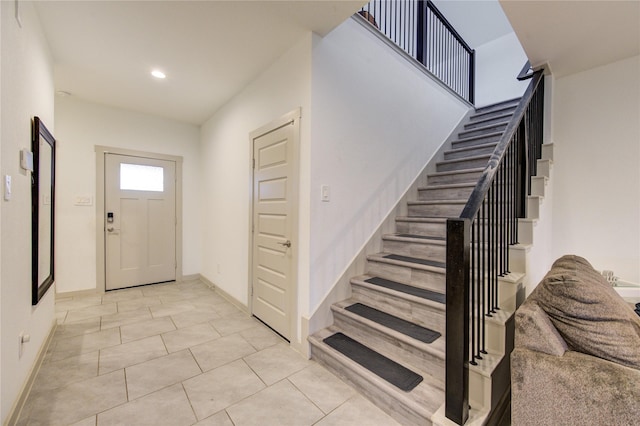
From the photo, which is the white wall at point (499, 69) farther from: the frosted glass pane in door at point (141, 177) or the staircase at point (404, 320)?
the frosted glass pane in door at point (141, 177)

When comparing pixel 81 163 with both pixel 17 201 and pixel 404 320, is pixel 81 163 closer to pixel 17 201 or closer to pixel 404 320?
pixel 17 201

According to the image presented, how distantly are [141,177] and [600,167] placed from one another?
18.1 ft

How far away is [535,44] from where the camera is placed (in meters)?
2.25

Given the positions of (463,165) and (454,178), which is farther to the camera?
(463,165)

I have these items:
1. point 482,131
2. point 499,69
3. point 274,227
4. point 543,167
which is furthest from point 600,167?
point 499,69

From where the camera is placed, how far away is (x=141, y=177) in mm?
4262

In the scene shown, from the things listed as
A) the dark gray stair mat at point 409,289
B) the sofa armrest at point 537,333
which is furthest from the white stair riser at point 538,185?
the sofa armrest at point 537,333

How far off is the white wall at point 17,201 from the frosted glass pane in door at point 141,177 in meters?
1.99

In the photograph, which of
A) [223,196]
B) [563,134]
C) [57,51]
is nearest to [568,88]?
[563,134]

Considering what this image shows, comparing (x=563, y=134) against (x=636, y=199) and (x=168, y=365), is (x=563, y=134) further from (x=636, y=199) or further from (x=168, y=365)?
(x=168, y=365)

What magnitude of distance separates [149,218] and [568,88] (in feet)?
17.7

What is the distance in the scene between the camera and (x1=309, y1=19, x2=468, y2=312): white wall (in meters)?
2.35

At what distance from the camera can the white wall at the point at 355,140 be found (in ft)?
7.71

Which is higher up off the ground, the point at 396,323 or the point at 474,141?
the point at 474,141
